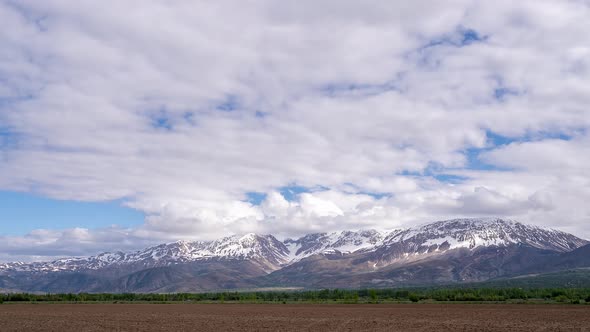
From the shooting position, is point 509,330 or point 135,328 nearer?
point 509,330

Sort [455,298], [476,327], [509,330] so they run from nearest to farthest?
1. [509,330]
2. [476,327]
3. [455,298]

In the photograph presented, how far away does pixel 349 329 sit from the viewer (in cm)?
6444

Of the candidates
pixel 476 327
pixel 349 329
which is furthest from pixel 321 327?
pixel 476 327

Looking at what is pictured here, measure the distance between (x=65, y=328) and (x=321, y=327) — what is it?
1253 inches

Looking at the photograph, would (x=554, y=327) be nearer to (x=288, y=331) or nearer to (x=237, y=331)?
(x=288, y=331)

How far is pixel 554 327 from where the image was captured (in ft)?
210

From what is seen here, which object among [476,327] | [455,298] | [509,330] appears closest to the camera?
[509,330]

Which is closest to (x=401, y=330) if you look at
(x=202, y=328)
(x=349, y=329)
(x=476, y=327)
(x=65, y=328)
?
(x=349, y=329)

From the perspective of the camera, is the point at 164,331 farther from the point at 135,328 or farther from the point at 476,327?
the point at 476,327

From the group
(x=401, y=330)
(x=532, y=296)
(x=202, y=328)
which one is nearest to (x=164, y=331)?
(x=202, y=328)

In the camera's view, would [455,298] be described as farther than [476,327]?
Yes

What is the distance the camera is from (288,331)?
202 feet

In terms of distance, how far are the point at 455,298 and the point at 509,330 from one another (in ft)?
364

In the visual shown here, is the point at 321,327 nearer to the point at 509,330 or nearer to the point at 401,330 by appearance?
the point at 401,330
